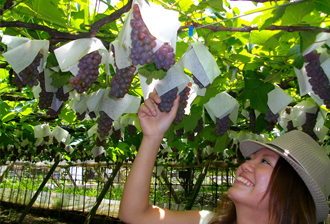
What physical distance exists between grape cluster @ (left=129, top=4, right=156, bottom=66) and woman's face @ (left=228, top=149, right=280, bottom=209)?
0.83 metres

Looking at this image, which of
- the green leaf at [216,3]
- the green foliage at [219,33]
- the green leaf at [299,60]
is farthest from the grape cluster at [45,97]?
the green leaf at [299,60]

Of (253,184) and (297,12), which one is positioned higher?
(297,12)

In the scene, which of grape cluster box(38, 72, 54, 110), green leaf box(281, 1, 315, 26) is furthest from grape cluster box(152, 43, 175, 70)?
grape cluster box(38, 72, 54, 110)

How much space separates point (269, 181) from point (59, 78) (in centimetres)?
133

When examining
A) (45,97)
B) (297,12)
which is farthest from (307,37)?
(45,97)

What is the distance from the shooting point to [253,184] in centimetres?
147

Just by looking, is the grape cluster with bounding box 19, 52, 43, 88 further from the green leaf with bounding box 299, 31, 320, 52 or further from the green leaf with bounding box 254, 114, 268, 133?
the green leaf with bounding box 254, 114, 268, 133

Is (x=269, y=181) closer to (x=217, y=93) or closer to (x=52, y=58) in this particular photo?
(x=217, y=93)

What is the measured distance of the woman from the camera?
143cm

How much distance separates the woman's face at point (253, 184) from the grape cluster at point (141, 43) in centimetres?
83

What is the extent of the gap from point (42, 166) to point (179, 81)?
17429mm

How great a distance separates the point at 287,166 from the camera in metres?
1.49

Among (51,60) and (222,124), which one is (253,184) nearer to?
(222,124)

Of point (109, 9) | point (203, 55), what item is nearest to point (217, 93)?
point (203, 55)
